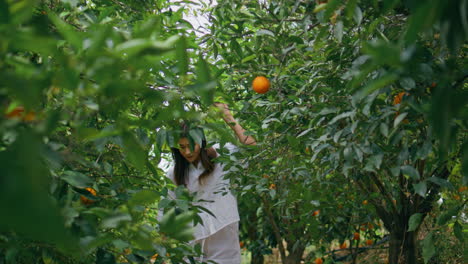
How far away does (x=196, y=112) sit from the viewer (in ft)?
2.68

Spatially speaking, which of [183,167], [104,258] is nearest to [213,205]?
[183,167]

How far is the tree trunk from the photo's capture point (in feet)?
7.63

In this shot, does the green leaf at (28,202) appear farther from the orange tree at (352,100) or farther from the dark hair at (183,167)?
the dark hair at (183,167)

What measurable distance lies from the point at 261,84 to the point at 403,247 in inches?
43.8

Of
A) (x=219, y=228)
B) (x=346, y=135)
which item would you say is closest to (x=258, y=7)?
(x=346, y=135)

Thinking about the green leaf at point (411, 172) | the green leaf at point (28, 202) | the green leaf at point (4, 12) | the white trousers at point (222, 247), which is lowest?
the white trousers at point (222, 247)

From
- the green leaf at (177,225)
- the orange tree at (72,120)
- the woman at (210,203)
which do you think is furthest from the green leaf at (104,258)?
the woman at (210,203)

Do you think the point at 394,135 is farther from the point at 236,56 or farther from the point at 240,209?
the point at 240,209

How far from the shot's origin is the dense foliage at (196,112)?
479 mm

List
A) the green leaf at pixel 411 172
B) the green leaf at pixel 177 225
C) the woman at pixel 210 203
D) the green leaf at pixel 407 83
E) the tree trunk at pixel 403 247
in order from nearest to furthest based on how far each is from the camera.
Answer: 1. the green leaf at pixel 177 225
2. the green leaf at pixel 407 83
3. the green leaf at pixel 411 172
4. the tree trunk at pixel 403 247
5. the woman at pixel 210 203

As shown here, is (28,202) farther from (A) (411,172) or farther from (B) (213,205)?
(B) (213,205)

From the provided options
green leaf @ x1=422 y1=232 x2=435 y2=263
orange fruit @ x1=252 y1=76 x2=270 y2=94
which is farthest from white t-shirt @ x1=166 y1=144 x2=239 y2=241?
green leaf @ x1=422 y1=232 x2=435 y2=263

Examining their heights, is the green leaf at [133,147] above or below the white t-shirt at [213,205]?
above

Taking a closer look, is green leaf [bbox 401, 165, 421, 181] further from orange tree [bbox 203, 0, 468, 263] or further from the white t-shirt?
the white t-shirt
